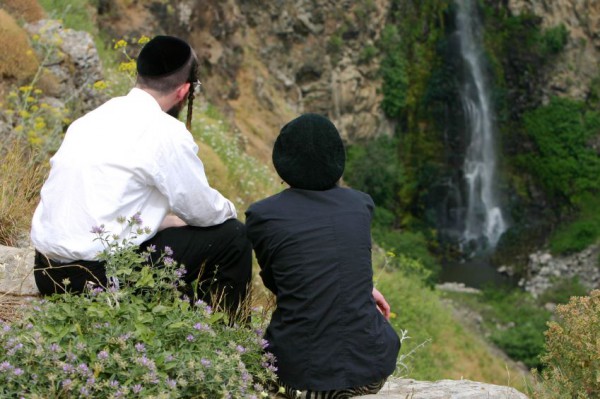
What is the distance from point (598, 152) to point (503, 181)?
9.69 feet

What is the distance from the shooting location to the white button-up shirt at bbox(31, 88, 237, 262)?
10.4 feet

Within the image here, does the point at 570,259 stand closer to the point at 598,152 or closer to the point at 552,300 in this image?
the point at 552,300

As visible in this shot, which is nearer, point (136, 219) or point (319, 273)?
point (136, 219)

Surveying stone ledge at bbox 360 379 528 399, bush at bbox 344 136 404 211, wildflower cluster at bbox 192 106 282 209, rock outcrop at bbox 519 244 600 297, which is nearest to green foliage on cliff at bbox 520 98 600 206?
rock outcrop at bbox 519 244 600 297

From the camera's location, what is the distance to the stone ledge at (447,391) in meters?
3.32

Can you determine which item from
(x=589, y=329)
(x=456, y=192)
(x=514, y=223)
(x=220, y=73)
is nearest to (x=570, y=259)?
(x=514, y=223)

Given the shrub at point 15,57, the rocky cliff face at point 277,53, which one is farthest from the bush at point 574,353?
the rocky cliff face at point 277,53

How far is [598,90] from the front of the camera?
2406cm

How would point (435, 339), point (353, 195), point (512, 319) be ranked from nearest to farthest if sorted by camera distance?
point (353, 195)
point (435, 339)
point (512, 319)

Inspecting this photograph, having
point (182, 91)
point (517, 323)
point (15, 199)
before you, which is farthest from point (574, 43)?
point (182, 91)

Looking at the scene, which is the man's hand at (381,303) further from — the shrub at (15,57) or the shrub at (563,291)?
the shrub at (563,291)

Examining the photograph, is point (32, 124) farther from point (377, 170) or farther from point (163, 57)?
point (377, 170)

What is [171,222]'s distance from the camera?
3.51 meters

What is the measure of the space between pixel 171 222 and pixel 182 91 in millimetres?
605
